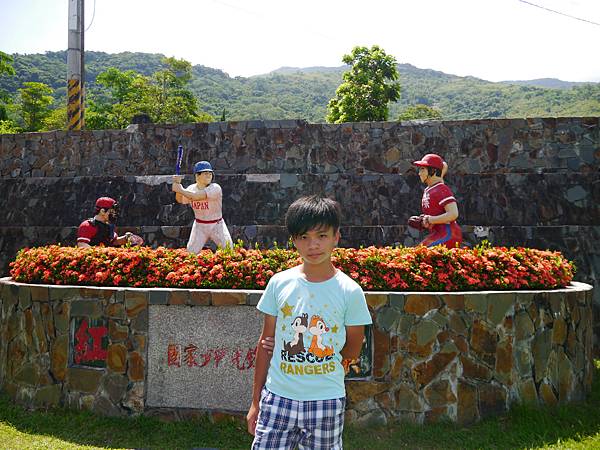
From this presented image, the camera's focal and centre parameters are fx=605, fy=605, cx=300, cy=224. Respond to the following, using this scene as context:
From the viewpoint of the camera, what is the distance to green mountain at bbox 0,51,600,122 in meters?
84.4

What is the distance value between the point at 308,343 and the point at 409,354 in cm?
287

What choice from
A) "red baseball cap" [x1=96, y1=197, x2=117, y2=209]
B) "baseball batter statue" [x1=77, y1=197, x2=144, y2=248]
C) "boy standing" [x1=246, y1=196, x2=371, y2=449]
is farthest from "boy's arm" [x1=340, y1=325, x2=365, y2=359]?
"red baseball cap" [x1=96, y1=197, x2=117, y2=209]

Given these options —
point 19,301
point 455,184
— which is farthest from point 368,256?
point 455,184

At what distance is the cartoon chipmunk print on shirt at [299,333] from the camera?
2900 millimetres

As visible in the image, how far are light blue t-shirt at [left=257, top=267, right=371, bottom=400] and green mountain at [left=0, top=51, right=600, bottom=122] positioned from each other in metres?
76.1

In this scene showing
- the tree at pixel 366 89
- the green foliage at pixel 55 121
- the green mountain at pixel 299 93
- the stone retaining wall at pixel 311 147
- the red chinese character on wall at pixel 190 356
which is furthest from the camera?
the green mountain at pixel 299 93

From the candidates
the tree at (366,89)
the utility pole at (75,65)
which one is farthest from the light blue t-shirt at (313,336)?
the tree at (366,89)

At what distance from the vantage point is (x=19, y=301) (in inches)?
253

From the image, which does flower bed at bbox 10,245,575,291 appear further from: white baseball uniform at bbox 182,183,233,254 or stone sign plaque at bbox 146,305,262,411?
white baseball uniform at bbox 182,183,233,254

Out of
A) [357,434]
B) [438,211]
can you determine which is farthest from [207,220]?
[357,434]

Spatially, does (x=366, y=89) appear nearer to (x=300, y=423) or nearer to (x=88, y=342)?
(x=88, y=342)

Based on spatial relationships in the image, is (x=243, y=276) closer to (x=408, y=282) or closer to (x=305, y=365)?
(x=408, y=282)

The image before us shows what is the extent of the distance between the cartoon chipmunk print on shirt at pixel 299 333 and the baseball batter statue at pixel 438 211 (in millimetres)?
4163

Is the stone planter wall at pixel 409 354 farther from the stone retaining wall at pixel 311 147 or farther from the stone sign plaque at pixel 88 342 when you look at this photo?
the stone retaining wall at pixel 311 147
